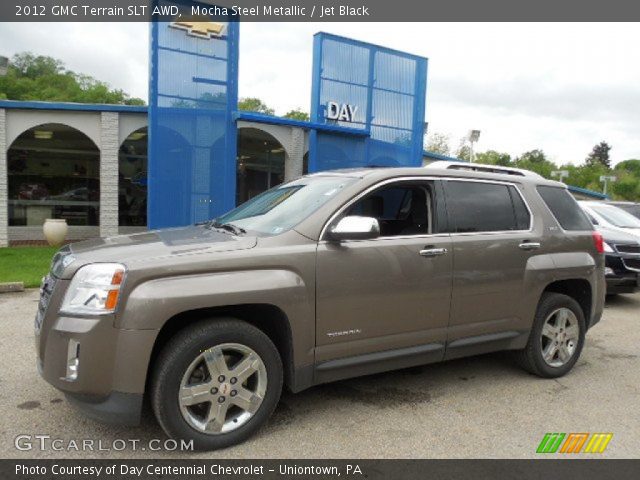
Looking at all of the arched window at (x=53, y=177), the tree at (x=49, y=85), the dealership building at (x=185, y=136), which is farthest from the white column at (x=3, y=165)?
the tree at (x=49, y=85)

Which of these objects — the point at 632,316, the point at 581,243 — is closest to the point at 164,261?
the point at 581,243

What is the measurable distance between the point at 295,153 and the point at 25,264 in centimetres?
754

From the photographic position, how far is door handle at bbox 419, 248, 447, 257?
387cm

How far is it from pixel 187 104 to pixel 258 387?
9.73 m

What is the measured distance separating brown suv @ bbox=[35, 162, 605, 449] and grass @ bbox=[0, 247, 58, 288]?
5.96m

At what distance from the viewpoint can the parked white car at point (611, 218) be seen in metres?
9.00

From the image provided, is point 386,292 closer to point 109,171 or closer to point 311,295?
point 311,295

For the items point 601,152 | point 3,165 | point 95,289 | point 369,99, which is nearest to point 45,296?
point 95,289

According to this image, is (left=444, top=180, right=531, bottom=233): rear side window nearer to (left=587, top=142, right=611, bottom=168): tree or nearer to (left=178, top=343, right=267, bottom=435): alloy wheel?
(left=178, top=343, right=267, bottom=435): alloy wheel

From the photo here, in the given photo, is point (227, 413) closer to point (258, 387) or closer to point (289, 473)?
point (258, 387)

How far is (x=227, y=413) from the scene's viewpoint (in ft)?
10.8

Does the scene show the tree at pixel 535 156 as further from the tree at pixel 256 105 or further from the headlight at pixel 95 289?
the headlight at pixel 95 289

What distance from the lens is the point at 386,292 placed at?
12.1ft

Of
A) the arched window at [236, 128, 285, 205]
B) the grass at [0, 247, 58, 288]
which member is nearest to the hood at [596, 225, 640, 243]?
the grass at [0, 247, 58, 288]
